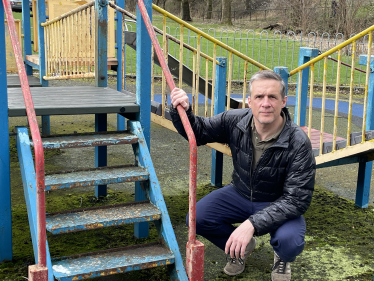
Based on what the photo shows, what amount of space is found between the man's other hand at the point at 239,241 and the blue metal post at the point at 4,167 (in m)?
1.69

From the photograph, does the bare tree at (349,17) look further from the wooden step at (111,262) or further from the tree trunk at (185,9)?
the tree trunk at (185,9)

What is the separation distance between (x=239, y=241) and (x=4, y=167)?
70.2 inches

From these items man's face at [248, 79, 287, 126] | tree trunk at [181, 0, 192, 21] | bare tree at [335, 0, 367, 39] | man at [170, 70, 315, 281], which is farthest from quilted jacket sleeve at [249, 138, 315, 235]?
tree trunk at [181, 0, 192, 21]

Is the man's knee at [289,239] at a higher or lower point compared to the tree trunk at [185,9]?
lower

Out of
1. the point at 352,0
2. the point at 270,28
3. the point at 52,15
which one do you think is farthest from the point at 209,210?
the point at 270,28

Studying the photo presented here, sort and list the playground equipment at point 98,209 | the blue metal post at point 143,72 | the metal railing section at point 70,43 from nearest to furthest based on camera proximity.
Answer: the playground equipment at point 98,209
the blue metal post at point 143,72
the metal railing section at point 70,43

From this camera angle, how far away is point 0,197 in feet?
11.5

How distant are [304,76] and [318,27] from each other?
19.6m

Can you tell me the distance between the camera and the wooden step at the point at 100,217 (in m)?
3.05

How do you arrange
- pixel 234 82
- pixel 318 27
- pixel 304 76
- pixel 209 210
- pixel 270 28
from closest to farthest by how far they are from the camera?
pixel 209 210 < pixel 304 76 < pixel 234 82 < pixel 318 27 < pixel 270 28

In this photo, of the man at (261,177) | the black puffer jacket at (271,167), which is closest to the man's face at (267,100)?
the man at (261,177)

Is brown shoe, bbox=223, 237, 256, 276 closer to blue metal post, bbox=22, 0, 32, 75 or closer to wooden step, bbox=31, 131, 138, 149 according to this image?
wooden step, bbox=31, 131, 138, 149

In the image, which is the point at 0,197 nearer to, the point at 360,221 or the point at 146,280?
the point at 146,280

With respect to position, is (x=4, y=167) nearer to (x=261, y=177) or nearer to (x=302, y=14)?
(x=261, y=177)
